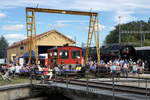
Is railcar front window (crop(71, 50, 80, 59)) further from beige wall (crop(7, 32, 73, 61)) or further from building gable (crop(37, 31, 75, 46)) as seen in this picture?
beige wall (crop(7, 32, 73, 61))

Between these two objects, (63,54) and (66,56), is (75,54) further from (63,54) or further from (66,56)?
(63,54)

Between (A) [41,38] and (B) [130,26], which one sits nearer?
(A) [41,38]

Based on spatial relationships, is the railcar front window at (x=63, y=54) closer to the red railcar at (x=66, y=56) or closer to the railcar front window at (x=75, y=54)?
the red railcar at (x=66, y=56)

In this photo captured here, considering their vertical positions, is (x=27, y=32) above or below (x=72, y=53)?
above

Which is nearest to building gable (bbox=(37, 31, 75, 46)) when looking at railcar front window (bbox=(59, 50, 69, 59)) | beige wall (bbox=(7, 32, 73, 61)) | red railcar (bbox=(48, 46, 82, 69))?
beige wall (bbox=(7, 32, 73, 61))

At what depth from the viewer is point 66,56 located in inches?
960

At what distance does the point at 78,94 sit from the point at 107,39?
284 ft

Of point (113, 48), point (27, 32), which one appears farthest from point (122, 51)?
point (27, 32)

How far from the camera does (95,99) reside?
1150 centimetres

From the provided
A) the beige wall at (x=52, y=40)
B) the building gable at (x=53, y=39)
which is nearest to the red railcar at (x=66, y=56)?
the building gable at (x=53, y=39)

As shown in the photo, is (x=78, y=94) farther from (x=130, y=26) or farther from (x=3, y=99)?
(x=130, y=26)

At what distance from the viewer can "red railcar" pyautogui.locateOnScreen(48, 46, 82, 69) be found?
941 inches

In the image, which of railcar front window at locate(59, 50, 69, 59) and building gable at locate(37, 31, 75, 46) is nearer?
railcar front window at locate(59, 50, 69, 59)

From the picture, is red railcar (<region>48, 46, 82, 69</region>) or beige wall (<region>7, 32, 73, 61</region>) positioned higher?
beige wall (<region>7, 32, 73, 61</region>)
